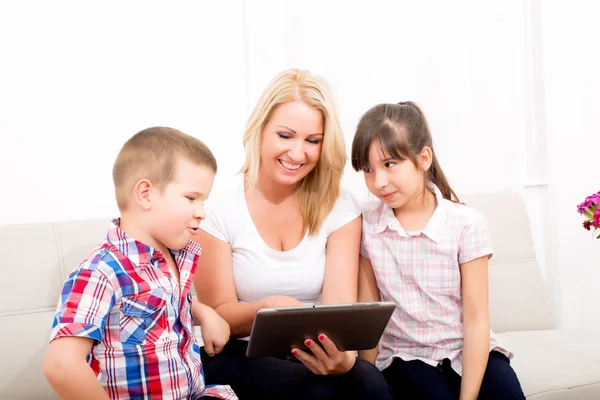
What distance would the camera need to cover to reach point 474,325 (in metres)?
1.78

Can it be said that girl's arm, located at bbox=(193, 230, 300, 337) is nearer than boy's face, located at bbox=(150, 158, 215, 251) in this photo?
No

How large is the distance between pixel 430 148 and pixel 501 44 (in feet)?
4.72

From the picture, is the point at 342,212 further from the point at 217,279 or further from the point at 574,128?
the point at 574,128

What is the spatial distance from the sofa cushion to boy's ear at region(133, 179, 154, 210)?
45.3 inches

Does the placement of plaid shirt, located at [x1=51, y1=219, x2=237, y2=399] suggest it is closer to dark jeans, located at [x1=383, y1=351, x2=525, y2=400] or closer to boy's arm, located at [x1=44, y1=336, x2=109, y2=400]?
boy's arm, located at [x1=44, y1=336, x2=109, y2=400]

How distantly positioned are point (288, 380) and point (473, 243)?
60cm

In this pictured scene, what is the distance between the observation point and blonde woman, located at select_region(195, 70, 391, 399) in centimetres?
180

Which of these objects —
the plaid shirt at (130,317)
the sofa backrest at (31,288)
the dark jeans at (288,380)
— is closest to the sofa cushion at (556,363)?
the dark jeans at (288,380)

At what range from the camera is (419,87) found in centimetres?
295

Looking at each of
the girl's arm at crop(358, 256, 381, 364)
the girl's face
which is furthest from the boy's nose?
the girl's arm at crop(358, 256, 381, 364)

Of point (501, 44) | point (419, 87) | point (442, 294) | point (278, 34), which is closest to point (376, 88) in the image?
point (419, 87)

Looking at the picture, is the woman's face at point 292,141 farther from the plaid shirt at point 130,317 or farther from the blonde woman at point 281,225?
the plaid shirt at point 130,317

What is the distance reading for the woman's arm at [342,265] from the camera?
1.82m

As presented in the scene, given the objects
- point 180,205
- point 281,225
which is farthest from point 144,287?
point 281,225
